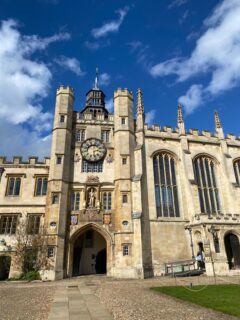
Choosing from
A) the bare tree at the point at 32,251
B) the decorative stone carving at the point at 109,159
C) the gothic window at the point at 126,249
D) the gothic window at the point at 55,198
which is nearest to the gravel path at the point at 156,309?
the gothic window at the point at 126,249

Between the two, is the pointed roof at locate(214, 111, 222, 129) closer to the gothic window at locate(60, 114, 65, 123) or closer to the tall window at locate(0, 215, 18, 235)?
the gothic window at locate(60, 114, 65, 123)

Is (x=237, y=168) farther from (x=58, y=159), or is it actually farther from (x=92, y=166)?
(x=58, y=159)

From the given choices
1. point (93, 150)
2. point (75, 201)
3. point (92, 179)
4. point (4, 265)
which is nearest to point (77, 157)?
point (93, 150)

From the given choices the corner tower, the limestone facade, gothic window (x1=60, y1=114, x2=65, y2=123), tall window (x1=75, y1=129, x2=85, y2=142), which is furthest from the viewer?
tall window (x1=75, y1=129, x2=85, y2=142)

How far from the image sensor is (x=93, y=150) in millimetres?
27562

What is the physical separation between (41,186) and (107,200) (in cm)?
731

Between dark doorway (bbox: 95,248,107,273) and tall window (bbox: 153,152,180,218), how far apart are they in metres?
7.81

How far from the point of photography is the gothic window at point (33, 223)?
2438cm

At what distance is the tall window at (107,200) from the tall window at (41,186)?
640 centimetres

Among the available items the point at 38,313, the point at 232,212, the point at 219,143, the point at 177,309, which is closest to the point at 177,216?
the point at 232,212

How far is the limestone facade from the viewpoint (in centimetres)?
2312

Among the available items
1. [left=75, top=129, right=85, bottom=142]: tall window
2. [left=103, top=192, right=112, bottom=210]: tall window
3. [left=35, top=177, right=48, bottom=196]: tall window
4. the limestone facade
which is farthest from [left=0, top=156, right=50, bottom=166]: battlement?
[left=103, top=192, right=112, bottom=210]: tall window

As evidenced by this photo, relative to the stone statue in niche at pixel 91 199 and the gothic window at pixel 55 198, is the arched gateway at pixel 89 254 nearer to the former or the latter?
the stone statue in niche at pixel 91 199

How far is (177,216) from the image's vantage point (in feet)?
87.7
